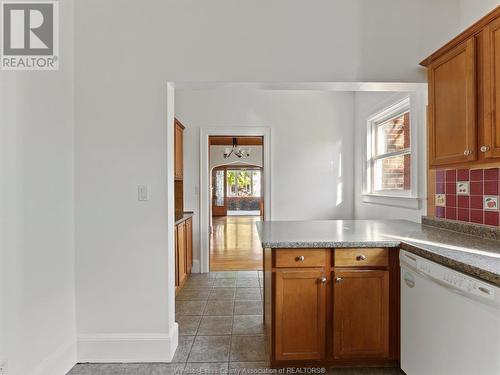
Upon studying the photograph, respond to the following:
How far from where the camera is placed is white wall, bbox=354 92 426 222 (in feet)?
8.68

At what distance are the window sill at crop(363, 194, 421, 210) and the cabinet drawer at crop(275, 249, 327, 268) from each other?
1.43 meters

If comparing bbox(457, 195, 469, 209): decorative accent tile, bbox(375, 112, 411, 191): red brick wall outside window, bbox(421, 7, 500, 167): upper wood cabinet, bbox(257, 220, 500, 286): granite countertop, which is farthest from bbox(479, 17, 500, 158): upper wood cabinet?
bbox(375, 112, 411, 191): red brick wall outside window

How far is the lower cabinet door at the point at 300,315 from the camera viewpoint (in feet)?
5.97

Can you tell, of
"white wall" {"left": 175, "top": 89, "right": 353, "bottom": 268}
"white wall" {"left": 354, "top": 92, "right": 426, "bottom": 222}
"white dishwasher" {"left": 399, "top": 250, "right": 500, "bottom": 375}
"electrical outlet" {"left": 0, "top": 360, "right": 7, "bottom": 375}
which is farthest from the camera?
"white wall" {"left": 175, "top": 89, "right": 353, "bottom": 268}

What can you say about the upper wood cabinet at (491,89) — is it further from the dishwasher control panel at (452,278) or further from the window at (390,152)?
the window at (390,152)

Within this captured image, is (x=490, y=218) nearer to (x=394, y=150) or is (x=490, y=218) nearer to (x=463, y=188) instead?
(x=463, y=188)

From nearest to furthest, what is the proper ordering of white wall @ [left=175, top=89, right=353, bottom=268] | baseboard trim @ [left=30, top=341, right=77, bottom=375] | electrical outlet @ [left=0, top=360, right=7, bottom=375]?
electrical outlet @ [left=0, top=360, right=7, bottom=375]
baseboard trim @ [left=30, top=341, right=77, bottom=375]
white wall @ [left=175, top=89, right=353, bottom=268]

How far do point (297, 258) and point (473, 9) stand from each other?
2.11 m

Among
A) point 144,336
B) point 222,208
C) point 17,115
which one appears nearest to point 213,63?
point 17,115

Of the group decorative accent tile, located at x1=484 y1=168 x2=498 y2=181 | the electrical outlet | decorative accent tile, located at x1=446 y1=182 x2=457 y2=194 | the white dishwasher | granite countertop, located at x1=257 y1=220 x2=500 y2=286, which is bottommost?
the electrical outlet

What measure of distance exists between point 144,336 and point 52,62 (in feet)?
6.40

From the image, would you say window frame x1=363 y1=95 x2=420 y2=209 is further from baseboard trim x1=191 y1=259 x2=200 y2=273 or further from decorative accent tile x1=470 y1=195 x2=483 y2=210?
baseboard trim x1=191 y1=259 x2=200 y2=273

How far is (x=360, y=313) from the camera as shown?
72.5 inches

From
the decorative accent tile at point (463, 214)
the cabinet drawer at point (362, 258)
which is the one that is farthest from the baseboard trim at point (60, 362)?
the decorative accent tile at point (463, 214)
